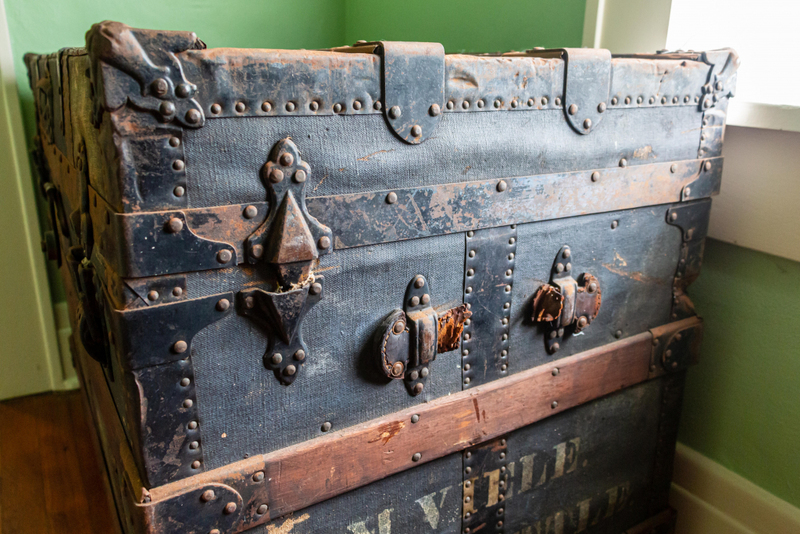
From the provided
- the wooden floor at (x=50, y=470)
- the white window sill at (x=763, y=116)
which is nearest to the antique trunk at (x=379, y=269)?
the white window sill at (x=763, y=116)

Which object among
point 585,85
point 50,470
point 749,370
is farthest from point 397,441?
point 50,470

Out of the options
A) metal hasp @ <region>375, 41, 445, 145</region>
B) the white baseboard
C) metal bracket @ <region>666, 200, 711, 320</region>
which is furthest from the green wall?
metal hasp @ <region>375, 41, 445, 145</region>

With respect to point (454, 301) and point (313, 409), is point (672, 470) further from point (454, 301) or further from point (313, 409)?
point (313, 409)

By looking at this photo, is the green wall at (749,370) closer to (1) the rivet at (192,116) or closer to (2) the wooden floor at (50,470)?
→ (1) the rivet at (192,116)

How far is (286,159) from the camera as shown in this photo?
87cm

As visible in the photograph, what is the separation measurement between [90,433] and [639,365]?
5.71 feet

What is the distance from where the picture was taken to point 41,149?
1.91 m

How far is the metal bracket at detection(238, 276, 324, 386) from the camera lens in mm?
899

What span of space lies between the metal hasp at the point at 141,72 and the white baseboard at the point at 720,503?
5.45ft

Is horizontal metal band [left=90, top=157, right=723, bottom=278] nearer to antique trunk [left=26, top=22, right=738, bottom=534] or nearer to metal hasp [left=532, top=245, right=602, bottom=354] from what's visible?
antique trunk [left=26, top=22, right=738, bottom=534]

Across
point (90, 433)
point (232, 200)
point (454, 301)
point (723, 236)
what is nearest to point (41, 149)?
point (90, 433)

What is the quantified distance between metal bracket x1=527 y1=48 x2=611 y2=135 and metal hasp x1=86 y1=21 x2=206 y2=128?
27.2 inches

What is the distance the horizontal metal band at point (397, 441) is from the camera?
928 mm

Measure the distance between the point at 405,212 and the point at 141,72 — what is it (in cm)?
46
